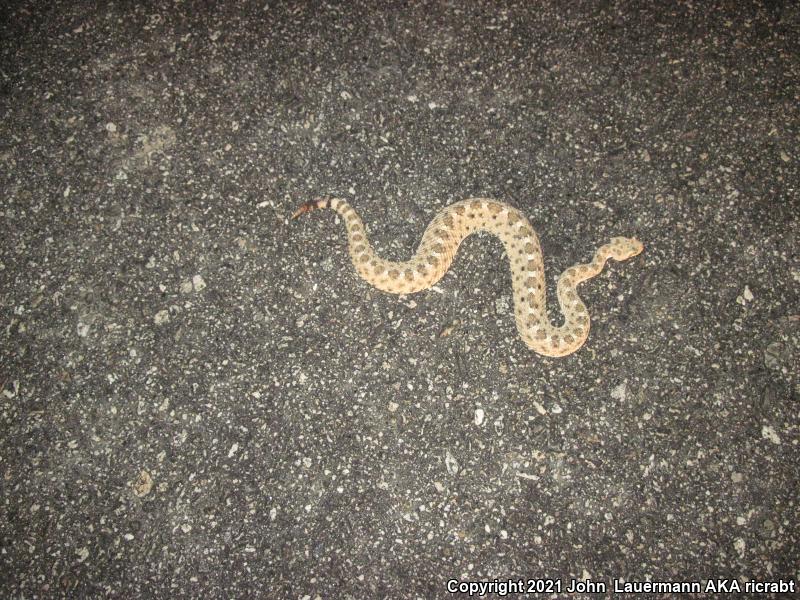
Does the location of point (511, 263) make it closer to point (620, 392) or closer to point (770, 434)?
point (620, 392)

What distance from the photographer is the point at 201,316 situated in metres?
3.98

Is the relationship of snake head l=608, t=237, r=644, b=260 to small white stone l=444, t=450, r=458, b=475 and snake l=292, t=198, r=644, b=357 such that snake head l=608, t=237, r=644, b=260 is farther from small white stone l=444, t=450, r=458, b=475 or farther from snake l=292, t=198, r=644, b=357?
small white stone l=444, t=450, r=458, b=475

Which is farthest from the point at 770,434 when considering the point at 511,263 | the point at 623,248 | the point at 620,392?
the point at 511,263

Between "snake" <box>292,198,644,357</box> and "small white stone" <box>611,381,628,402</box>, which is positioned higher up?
"snake" <box>292,198,644,357</box>

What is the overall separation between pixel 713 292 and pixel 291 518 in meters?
3.43

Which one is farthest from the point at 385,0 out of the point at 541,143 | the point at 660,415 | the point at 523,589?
the point at 523,589

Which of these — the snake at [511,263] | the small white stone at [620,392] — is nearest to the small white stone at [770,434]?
the small white stone at [620,392]

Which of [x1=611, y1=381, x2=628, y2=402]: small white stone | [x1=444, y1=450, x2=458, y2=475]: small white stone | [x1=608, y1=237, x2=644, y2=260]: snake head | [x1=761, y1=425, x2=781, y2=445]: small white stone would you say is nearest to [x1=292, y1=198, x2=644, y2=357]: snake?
[x1=608, y1=237, x2=644, y2=260]: snake head

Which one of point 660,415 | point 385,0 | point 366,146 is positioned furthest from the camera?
point 385,0

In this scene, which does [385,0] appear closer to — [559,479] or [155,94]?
[155,94]

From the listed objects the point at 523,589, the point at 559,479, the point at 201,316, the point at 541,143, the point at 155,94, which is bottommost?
the point at 523,589

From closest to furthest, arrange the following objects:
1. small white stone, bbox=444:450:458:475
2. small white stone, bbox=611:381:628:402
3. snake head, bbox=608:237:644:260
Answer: small white stone, bbox=444:450:458:475, small white stone, bbox=611:381:628:402, snake head, bbox=608:237:644:260

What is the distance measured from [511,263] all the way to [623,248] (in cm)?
83

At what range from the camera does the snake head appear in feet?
13.1
